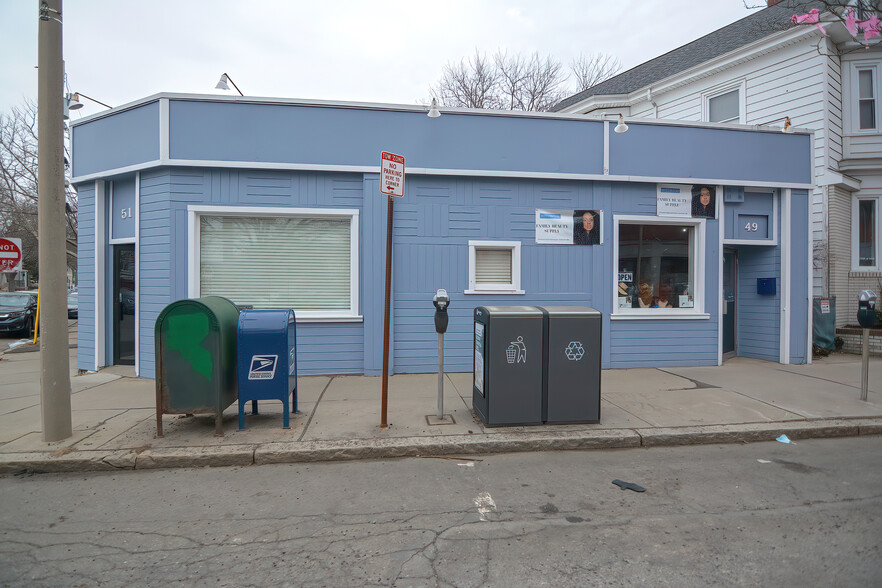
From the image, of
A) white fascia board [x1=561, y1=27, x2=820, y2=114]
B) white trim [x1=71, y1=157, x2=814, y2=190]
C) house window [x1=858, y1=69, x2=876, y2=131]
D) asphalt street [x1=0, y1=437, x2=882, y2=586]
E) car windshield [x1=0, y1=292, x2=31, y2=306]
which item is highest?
white fascia board [x1=561, y1=27, x2=820, y2=114]

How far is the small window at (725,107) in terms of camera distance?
1267 cm

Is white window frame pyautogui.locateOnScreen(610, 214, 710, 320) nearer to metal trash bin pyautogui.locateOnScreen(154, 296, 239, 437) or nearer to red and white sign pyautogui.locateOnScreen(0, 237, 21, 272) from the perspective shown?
metal trash bin pyautogui.locateOnScreen(154, 296, 239, 437)

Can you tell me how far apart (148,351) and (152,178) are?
113 inches

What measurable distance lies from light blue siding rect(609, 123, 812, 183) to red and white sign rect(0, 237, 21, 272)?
1496 cm

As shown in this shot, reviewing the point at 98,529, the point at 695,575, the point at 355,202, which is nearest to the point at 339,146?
the point at 355,202

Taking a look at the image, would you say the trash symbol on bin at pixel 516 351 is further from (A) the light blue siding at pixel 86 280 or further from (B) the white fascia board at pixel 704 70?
(B) the white fascia board at pixel 704 70

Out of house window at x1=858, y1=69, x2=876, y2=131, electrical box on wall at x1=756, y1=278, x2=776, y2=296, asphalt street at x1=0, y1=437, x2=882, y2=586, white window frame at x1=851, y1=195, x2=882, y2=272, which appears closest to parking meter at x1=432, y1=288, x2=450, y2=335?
asphalt street at x1=0, y1=437, x2=882, y2=586

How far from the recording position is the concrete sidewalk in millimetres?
4516

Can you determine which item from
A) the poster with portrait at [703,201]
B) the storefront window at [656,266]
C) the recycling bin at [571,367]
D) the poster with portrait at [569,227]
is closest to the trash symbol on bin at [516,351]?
the recycling bin at [571,367]

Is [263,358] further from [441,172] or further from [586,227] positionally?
[586,227]

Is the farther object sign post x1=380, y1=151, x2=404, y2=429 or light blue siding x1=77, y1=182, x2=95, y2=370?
light blue siding x1=77, y1=182, x2=95, y2=370

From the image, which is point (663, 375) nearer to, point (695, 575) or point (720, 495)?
point (720, 495)

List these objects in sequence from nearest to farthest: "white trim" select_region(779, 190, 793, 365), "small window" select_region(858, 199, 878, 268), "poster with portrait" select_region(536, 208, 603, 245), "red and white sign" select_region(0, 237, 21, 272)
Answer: "poster with portrait" select_region(536, 208, 603, 245) < "white trim" select_region(779, 190, 793, 365) < "small window" select_region(858, 199, 878, 268) < "red and white sign" select_region(0, 237, 21, 272)

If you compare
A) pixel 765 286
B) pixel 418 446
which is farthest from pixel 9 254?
pixel 765 286
